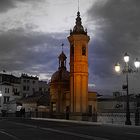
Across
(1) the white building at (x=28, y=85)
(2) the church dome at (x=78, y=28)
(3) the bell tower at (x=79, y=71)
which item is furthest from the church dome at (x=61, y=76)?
(1) the white building at (x=28, y=85)

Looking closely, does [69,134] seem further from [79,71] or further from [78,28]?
[78,28]

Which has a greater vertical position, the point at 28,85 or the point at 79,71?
the point at 28,85

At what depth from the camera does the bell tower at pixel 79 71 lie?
75438 mm

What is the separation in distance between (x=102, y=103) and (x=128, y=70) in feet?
184

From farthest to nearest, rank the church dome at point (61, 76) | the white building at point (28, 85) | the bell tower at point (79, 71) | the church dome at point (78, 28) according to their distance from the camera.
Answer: the white building at point (28, 85)
the church dome at point (61, 76)
the church dome at point (78, 28)
the bell tower at point (79, 71)

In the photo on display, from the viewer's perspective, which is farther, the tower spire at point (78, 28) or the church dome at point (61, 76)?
the church dome at point (61, 76)

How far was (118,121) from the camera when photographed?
160 ft

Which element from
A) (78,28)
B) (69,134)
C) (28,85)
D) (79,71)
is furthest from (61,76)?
(28,85)

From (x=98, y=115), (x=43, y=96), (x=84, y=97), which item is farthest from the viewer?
(x=43, y=96)

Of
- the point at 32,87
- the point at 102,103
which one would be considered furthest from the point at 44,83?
the point at 102,103

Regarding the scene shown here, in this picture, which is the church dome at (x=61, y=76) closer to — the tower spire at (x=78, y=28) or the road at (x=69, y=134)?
the tower spire at (x=78, y=28)

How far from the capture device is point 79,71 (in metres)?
75.4

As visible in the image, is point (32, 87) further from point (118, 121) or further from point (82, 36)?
point (118, 121)

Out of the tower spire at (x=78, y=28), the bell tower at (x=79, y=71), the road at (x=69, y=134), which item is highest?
the tower spire at (x=78, y=28)
